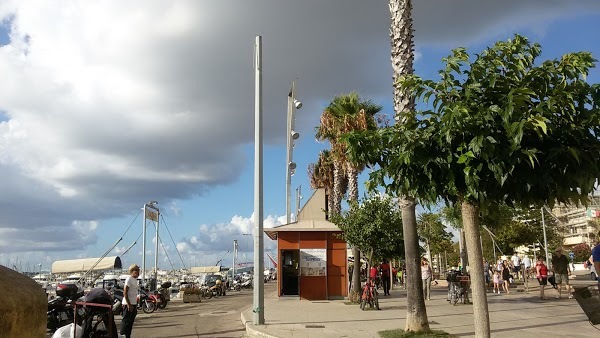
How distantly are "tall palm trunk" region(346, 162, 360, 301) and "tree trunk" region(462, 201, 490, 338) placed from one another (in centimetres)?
1380

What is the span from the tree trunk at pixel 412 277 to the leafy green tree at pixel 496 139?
431 centimetres

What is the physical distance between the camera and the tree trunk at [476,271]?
7.17 m

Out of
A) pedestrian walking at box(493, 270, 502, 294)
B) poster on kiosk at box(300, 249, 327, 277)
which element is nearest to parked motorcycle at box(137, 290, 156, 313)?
poster on kiosk at box(300, 249, 327, 277)

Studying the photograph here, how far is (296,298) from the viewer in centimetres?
→ 2341

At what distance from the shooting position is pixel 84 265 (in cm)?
3872

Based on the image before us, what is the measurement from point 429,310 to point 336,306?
12.7 feet

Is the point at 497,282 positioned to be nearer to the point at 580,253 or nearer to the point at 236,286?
the point at 236,286

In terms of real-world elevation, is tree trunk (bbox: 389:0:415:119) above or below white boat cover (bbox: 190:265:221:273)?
above

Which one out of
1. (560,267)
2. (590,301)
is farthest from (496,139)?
(560,267)

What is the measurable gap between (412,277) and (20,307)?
34.2 feet

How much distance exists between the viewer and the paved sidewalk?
12031 mm

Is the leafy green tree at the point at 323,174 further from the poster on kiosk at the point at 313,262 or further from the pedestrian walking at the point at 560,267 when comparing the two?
the pedestrian walking at the point at 560,267

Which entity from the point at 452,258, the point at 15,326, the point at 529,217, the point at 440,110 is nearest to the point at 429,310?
the point at 440,110

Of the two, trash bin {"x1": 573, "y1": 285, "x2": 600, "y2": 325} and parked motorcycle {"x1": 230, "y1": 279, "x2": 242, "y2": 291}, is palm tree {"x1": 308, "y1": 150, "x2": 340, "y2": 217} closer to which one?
parked motorcycle {"x1": 230, "y1": 279, "x2": 242, "y2": 291}
